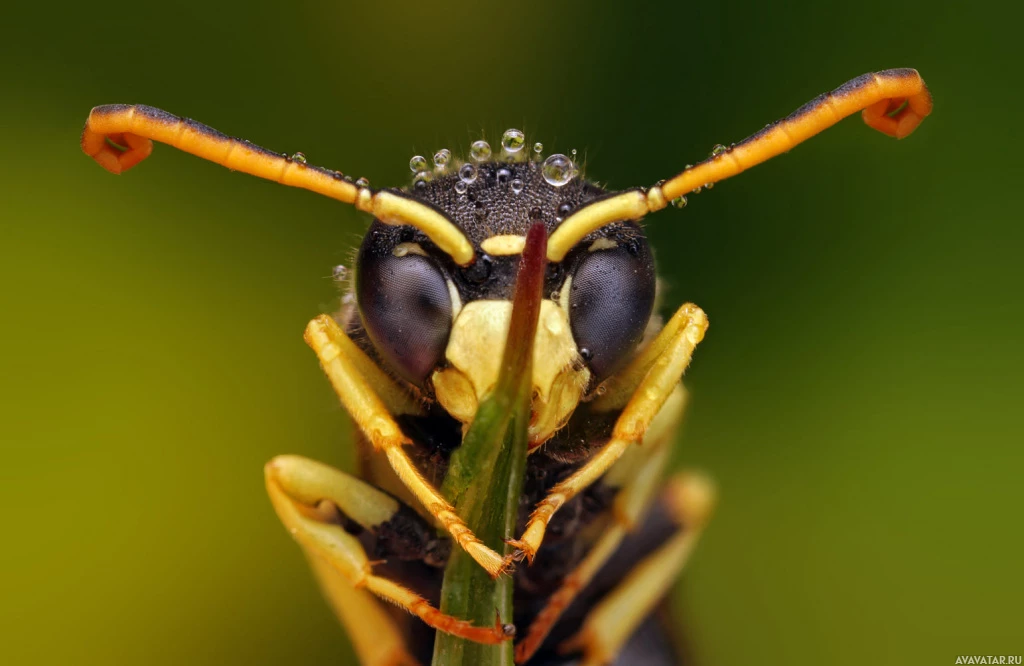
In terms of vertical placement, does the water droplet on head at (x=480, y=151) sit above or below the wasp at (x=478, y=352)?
above

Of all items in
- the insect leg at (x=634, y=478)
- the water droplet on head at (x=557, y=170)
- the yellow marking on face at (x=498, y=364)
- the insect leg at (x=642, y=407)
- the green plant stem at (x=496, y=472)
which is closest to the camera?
the green plant stem at (x=496, y=472)

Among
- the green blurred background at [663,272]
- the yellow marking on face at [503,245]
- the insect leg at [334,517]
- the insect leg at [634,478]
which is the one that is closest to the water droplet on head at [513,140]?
the yellow marking on face at [503,245]

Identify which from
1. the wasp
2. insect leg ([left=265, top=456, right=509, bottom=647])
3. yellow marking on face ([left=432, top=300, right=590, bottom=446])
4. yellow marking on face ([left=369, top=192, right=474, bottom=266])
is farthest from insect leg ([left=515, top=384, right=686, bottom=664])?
yellow marking on face ([left=369, top=192, right=474, bottom=266])

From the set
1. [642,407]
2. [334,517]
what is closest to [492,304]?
[642,407]

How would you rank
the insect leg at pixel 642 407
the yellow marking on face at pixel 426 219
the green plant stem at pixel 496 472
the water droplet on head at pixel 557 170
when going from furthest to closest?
the water droplet on head at pixel 557 170, the yellow marking on face at pixel 426 219, the insect leg at pixel 642 407, the green plant stem at pixel 496 472

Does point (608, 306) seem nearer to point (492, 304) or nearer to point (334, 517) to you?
point (492, 304)

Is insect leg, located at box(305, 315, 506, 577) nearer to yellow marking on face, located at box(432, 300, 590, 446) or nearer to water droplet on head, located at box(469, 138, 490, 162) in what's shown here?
yellow marking on face, located at box(432, 300, 590, 446)

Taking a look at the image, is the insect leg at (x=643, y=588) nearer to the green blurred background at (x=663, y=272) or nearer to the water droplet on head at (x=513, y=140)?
the green blurred background at (x=663, y=272)

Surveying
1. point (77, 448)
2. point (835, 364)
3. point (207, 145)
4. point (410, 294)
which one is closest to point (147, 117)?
point (207, 145)
